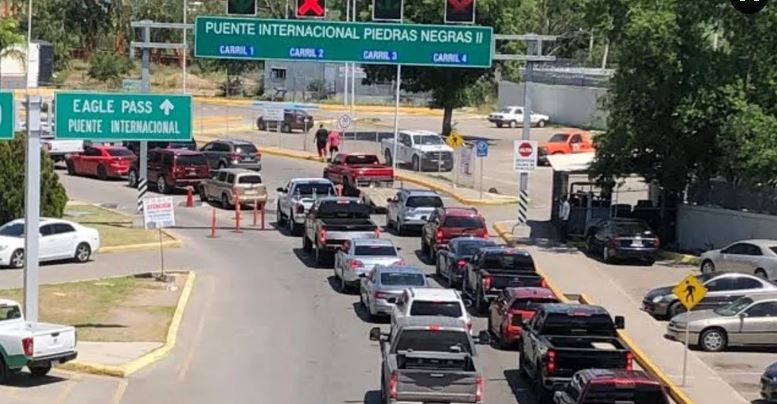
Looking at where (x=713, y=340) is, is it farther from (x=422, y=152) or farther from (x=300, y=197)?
(x=422, y=152)

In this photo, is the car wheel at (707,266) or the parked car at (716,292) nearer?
the parked car at (716,292)

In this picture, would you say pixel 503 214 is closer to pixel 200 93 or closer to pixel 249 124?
pixel 249 124

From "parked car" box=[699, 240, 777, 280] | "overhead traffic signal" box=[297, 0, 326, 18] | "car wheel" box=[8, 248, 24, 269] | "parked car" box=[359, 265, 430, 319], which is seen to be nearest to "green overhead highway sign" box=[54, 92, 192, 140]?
"parked car" box=[359, 265, 430, 319]

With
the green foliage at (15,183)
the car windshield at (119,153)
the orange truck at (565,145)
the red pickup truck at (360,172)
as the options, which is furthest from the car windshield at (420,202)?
the orange truck at (565,145)

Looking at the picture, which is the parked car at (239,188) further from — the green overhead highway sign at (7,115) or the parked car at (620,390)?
the parked car at (620,390)

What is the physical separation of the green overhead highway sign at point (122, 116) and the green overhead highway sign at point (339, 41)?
34.8 ft

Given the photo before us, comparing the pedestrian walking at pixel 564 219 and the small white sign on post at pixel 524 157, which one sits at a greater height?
the small white sign on post at pixel 524 157

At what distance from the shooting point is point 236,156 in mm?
60938

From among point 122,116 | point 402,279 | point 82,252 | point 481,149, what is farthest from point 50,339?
point 481,149

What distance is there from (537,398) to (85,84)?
276 ft

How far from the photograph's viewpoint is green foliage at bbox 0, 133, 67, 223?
4441cm

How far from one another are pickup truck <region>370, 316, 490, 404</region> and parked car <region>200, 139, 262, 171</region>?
123 feet

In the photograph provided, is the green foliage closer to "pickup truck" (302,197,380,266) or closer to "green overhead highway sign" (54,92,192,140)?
"pickup truck" (302,197,380,266)

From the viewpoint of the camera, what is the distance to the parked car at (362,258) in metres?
35.5
